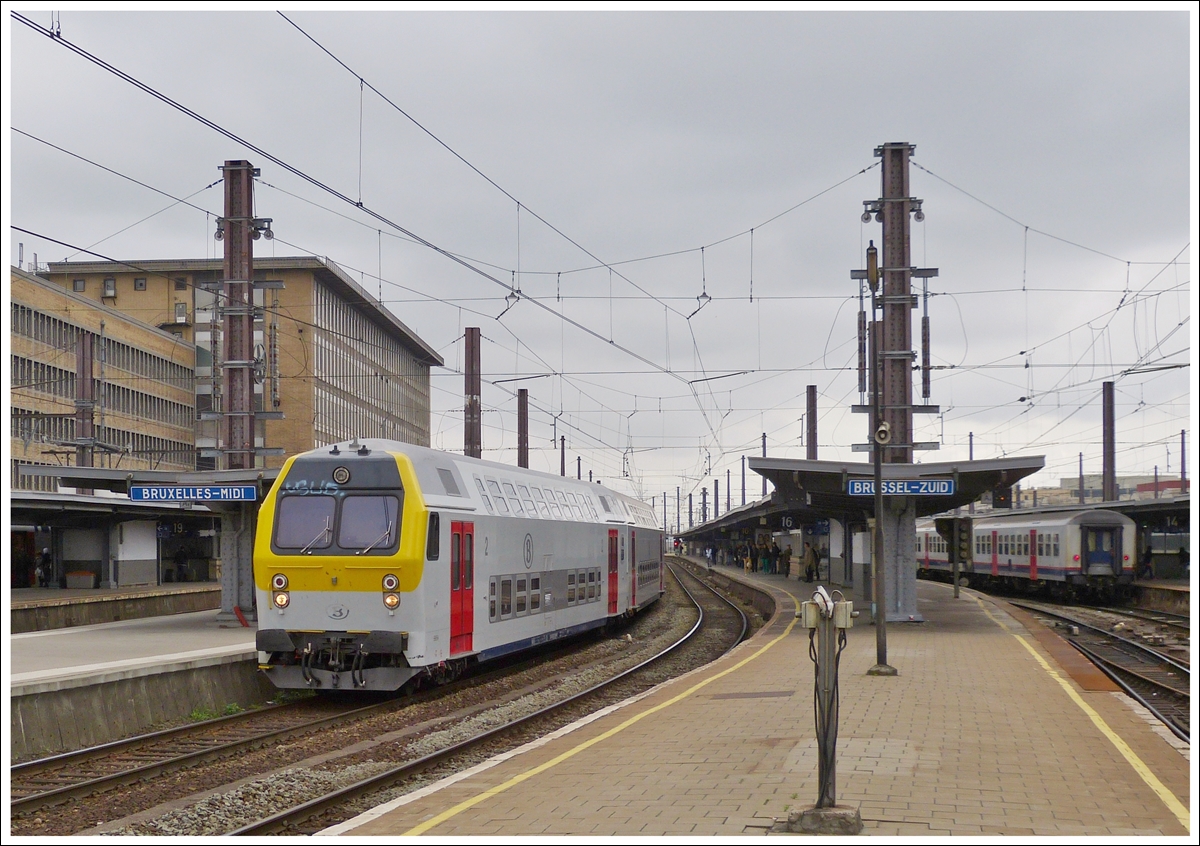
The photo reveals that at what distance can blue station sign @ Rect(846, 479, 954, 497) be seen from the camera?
949 inches

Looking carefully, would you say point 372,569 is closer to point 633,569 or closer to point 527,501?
point 527,501

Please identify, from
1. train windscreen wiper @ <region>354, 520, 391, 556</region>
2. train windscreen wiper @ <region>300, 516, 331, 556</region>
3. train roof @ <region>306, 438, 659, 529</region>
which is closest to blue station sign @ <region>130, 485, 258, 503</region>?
train roof @ <region>306, 438, 659, 529</region>

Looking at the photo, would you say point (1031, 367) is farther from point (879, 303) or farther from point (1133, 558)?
point (1133, 558)

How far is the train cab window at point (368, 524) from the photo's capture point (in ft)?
51.9

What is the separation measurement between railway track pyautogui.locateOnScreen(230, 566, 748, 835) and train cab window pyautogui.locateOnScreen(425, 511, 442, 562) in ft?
7.66

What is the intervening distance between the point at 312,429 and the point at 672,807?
7515cm

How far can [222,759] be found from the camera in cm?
1253

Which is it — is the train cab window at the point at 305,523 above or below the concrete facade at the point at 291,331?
below

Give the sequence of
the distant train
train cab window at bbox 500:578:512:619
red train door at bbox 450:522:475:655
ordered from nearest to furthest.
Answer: red train door at bbox 450:522:475:655
train cab window at bbox 500:578:512:619
the distant train

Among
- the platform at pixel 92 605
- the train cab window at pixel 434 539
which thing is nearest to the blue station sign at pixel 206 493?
the platform at pixel 92 605

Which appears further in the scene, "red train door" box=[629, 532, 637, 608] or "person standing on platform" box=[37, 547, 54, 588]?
"person standing on platform" box=[37, 547, 54, 588]

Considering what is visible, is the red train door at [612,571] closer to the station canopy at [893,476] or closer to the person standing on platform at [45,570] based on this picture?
the station canopy at [893,476]

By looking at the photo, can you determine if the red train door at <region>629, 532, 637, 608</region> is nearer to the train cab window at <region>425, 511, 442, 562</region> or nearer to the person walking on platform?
the train cab window at <region>425, 511, 442, 562</region>

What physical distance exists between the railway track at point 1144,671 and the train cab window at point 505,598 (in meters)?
8.96
